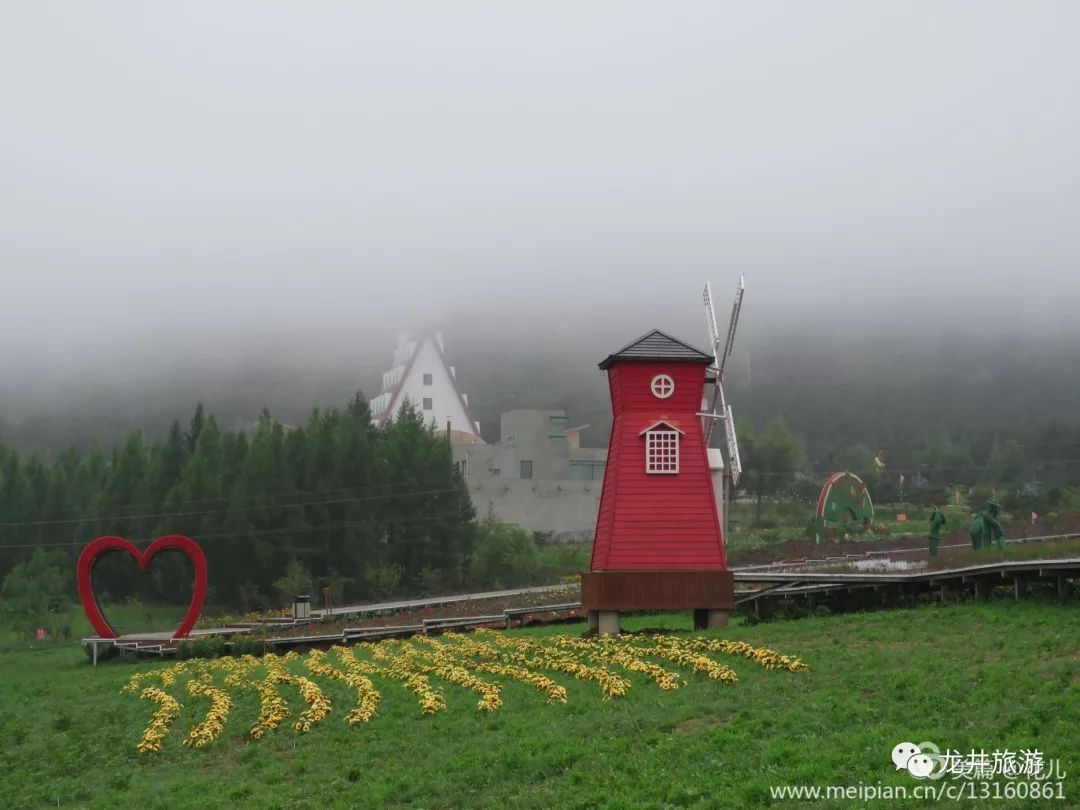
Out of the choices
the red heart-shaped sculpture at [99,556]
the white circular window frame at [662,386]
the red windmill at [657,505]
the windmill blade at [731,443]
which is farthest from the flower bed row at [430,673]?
the windmill blade at [731,443]

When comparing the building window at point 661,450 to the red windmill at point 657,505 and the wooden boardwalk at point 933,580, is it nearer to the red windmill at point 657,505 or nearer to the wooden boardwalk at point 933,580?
the red windmill at point 657,505

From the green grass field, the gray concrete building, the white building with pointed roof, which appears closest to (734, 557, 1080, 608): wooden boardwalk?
the green grass field

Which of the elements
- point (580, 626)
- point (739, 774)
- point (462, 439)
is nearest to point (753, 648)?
point (739, 774)

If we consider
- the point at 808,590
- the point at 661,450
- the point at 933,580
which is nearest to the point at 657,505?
the point at 661,450

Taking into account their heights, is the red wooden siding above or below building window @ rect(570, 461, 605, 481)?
below

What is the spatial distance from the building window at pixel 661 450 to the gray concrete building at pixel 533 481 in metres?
44.1

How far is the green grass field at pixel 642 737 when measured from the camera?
1455 centimetres

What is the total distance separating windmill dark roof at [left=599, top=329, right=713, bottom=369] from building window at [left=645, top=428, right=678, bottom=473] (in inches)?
75.9

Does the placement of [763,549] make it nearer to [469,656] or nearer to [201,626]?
[201,626]

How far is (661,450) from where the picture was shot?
32.0 m

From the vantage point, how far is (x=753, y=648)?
2375cm

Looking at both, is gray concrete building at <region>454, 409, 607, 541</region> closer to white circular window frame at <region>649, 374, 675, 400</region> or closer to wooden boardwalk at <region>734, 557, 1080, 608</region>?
wooden boardwalk at <region>734, 557, 1080, 608</region>

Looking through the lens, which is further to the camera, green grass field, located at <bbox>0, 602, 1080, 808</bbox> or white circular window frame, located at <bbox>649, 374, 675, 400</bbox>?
white circular window frame, located at <bbox>649, 374, 675, 400</bbox>

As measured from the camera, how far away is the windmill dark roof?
32594 millimetres
